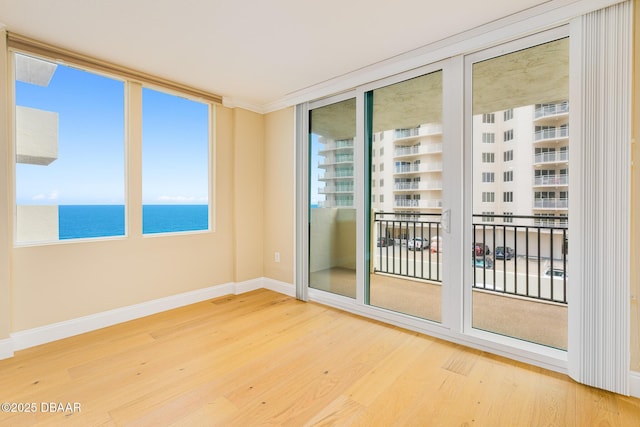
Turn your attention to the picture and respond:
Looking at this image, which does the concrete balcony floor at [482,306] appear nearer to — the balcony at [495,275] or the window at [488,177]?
the balcony at [495,275]

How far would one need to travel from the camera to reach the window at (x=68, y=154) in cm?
241

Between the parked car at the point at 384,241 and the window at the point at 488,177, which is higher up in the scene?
the window at the point at 488,177

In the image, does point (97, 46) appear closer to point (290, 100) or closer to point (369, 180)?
point (290, 100)

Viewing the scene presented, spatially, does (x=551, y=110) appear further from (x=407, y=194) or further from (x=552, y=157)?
(x=407, y=194)

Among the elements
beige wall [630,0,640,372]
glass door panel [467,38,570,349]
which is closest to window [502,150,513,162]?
glass door panel [467,38,570,349]

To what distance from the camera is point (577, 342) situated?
1862mm

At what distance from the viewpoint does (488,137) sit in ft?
8.79

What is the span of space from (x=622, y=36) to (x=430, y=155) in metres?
1.60

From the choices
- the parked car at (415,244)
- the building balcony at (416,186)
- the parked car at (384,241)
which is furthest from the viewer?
the parked car at (415,244)

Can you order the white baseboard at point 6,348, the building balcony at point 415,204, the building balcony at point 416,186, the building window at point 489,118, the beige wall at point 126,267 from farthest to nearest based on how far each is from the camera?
the building balcony at point 415,204 → the building balcony at point 416,186 → the building window at point 489,118 → the beige wall at point 126,267 → the white baseboard at point 6,348

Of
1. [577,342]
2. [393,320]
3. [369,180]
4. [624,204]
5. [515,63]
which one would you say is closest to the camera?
[624,204]

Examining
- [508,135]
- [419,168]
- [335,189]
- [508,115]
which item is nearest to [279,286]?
[335,189]

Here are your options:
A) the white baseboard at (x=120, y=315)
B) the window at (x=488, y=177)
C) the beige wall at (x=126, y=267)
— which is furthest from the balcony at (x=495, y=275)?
the beige wall at (x=126, y=267)

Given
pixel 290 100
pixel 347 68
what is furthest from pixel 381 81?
pixel 290 100
